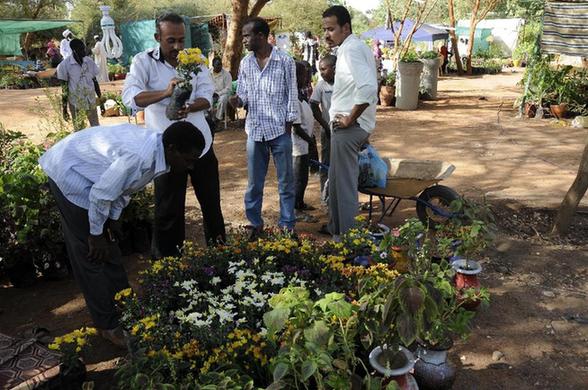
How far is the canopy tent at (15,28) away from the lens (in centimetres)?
2191

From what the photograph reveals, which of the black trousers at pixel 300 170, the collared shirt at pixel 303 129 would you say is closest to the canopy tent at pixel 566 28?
the collared shirt at pixel 303 129

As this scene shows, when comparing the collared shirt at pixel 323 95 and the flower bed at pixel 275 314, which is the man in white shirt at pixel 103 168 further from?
the collared shirt at pixel 323 95

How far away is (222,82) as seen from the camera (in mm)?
10594

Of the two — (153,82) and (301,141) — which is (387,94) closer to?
(301,141)

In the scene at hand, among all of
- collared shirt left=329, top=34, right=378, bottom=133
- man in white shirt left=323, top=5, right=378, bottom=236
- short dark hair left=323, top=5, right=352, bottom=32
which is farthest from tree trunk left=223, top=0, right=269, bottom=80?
collared shirt left=329, top=34, right=378, bottom=133

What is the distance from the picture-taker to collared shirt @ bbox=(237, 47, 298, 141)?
181 inches

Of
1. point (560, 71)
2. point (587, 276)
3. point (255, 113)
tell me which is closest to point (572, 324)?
point (587, 276)

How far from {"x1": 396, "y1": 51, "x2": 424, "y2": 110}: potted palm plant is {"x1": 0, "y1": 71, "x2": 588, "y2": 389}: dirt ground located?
208 centimetres

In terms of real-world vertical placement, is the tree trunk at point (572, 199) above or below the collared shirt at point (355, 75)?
below

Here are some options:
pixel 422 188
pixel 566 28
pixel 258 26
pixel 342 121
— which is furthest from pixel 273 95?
pixel 566 28

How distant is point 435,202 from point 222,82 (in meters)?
6.65

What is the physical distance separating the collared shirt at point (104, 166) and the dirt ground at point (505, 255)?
1109mm

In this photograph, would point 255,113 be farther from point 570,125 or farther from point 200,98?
point 570,125

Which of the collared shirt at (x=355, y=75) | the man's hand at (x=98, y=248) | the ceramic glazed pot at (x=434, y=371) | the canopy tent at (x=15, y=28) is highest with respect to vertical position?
the canopy tent at (x=15, y=28)
